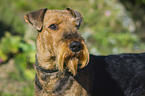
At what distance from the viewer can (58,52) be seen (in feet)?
9.24

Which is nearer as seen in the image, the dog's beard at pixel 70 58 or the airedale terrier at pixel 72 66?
the dog's beard at pixel 70 58

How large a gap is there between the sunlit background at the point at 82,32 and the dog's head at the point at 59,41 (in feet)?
8.92

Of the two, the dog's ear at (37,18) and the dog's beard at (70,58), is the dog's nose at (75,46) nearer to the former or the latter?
the dog's beard at (70,58)

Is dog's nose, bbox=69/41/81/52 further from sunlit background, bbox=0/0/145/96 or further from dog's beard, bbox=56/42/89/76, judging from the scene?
sunlit background, bbox=0/0/145/96

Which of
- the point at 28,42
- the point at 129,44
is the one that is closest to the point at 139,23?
the point at 129,44

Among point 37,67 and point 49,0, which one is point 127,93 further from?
point 49,0

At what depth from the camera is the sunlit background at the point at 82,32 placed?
6143mm

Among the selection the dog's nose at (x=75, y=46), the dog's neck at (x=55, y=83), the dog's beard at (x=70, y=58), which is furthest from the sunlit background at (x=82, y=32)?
the dog's nose at (x=75, y=46)

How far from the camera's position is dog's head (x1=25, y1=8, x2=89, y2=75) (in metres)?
2.73

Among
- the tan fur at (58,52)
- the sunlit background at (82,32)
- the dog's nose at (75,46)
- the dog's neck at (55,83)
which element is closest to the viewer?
the dog's nose at (75,46)

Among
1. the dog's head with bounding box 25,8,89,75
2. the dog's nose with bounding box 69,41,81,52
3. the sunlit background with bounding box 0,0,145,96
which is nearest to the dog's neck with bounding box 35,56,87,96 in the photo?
the dog's head with bounding box 25,8,89,75

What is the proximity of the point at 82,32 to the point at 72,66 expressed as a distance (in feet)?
20.5

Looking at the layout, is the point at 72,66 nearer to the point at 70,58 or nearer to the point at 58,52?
the point at 70,58

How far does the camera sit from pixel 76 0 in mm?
10219
